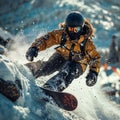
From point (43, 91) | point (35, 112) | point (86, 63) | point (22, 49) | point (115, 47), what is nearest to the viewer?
point (35, 112)

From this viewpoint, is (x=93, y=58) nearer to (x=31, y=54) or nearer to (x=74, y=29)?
(x=74, y=29)

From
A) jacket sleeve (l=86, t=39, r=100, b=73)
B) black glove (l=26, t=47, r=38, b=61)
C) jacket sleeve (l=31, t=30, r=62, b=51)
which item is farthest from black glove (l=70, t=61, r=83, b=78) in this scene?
black glove (l=26, t=47, r=38, b=61)

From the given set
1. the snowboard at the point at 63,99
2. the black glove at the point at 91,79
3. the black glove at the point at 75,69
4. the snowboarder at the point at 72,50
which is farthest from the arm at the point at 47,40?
the snowboard at the point at 63,99

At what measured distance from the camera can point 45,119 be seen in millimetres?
6996

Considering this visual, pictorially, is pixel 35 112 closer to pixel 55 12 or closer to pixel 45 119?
pixel 45 119

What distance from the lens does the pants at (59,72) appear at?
8.45 meters

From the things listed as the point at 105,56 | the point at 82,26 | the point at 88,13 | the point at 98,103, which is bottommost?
the point at 88,13

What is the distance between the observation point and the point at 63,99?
783 cm

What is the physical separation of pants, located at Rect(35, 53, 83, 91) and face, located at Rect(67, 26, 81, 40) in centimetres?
57

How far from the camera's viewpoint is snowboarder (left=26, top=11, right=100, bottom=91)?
9.30 metres

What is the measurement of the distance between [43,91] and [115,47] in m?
23.8

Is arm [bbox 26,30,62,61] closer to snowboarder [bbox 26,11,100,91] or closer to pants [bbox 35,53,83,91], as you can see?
snowboarder [bbox 26,11,100,91]

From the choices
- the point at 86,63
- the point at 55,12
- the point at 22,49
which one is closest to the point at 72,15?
the point at 86,63

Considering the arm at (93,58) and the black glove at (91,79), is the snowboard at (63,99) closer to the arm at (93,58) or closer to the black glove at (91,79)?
the black glove at (91,79)
